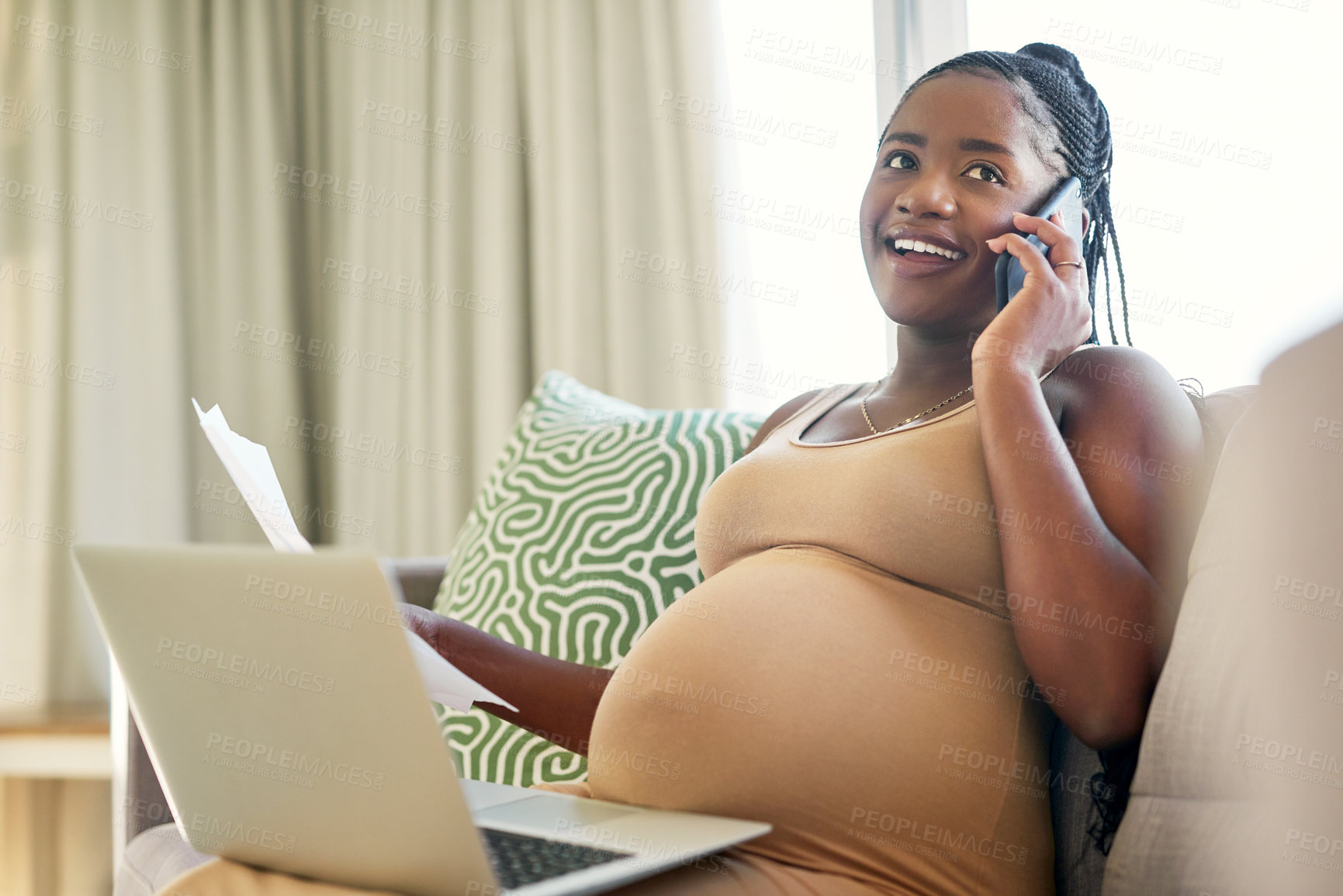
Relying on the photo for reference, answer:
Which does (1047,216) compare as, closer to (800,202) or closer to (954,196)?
(954,196)

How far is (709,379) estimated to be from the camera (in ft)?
7.11

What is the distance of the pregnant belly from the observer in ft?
2.63

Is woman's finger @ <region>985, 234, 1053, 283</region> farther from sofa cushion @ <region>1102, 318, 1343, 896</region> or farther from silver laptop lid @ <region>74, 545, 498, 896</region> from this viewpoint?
silver laptop lid @ <region>74, 545, 498, 896</region>

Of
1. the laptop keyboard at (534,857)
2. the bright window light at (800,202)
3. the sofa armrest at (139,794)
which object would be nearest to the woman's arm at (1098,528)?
the laptop keyboard at (534,857)

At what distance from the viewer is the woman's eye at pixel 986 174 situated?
1050 mm

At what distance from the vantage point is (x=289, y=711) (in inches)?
25.6

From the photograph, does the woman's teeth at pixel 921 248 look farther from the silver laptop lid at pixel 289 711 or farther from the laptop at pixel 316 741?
the silver laptop lid at pixel 289 711

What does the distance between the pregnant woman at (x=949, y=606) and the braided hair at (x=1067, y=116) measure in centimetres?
1

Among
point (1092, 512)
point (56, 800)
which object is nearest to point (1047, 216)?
point (1092, 512)

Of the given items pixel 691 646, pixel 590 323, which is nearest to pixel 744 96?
pixel 590 323

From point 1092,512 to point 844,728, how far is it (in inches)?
10.5

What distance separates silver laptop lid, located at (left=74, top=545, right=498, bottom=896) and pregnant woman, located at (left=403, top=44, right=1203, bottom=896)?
0.17m

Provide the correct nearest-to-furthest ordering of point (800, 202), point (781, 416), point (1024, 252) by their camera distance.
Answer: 1. point (1024, 252)
2. point (781, 416)
3. point (800, 202)

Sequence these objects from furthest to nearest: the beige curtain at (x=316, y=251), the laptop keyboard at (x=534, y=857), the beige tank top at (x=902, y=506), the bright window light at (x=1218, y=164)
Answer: the beige curtain at (x=316, y=251), the bright window light at (x=1218, y=164), the beige tank top at (x=902, y=506), the laptop keyboard at (x=534, y=857)
